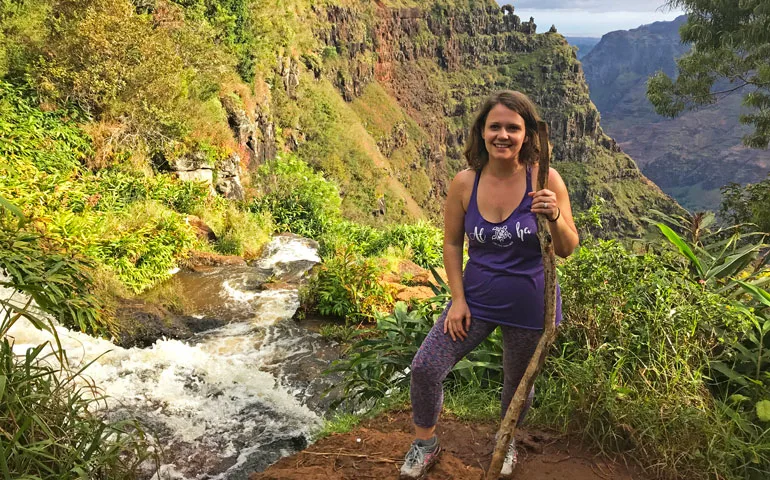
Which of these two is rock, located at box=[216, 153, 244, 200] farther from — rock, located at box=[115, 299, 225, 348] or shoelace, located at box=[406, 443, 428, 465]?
shoelace, located at box=[406, 443, 428, 465]

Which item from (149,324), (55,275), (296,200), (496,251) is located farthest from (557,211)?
(296,200)

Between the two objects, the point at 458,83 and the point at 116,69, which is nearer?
the point at 116,69

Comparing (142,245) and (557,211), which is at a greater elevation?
(557,211)

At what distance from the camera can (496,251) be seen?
7.07ft

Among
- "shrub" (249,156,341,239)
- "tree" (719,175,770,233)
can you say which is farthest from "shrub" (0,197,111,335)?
"tree" (719,175,770,233)

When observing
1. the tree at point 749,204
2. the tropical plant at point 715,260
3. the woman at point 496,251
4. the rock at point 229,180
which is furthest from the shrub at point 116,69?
the tree at point 749,204

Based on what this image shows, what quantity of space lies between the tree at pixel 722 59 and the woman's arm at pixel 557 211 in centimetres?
891

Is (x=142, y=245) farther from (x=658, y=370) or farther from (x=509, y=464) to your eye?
(x=658, y=370)

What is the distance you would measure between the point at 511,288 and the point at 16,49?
421 inches

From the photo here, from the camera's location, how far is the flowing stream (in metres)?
3.91

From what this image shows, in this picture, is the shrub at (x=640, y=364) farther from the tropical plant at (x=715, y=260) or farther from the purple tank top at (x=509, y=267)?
the purple tank top at (x=509, y=267)

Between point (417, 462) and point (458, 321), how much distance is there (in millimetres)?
700

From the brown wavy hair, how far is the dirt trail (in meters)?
1.42

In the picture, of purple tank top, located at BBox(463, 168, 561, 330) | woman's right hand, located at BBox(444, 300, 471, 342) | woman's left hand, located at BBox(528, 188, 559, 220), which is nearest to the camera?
woman's left hand, located at BBox(528, 188, 559, 220)
